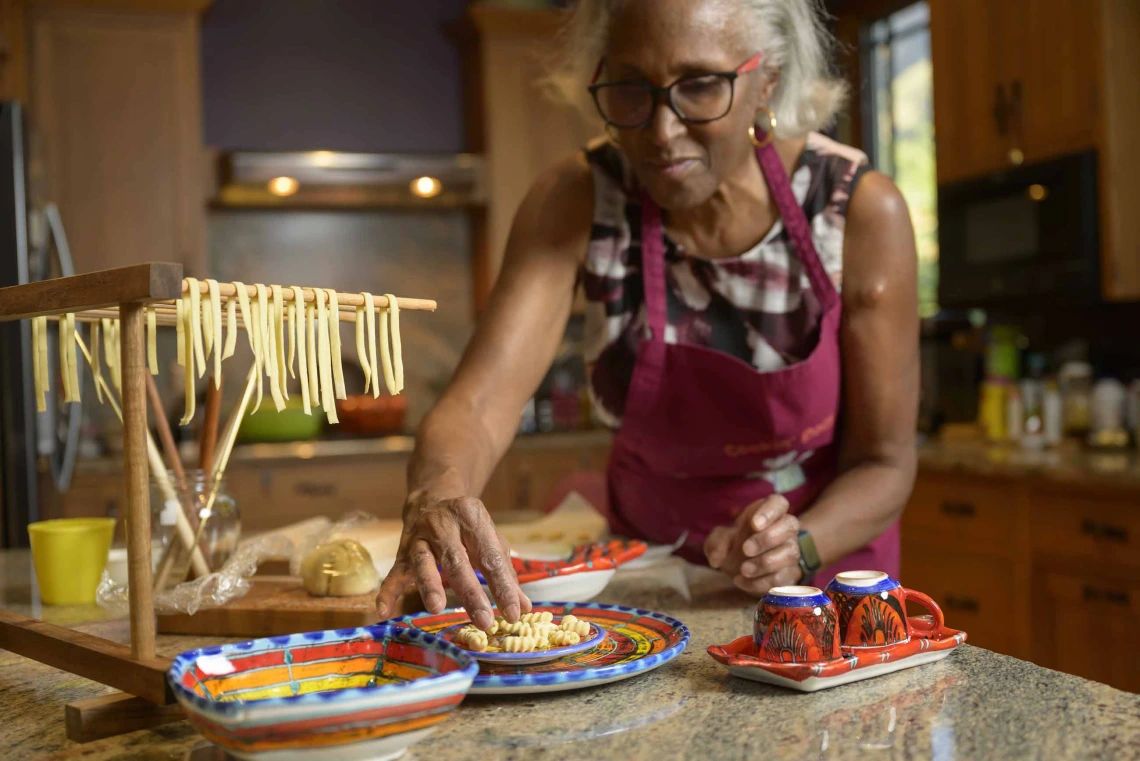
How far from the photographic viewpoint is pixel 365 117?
4613 mm

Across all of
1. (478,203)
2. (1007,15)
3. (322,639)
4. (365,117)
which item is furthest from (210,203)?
(322,639)

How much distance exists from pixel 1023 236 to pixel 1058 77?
0.46m

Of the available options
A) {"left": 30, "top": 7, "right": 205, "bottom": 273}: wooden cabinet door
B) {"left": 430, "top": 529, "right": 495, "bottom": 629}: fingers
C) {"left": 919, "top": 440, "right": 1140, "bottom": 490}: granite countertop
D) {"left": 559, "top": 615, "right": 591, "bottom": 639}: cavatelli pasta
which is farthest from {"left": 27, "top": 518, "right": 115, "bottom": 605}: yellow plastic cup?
{"left": 30, "top": 7, "right": 205, "bottom": 273}: wooden cabinet door

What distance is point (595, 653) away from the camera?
98cm

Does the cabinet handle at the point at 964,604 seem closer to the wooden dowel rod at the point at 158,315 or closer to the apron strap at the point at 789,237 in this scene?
the apron strap at the point at 789,237

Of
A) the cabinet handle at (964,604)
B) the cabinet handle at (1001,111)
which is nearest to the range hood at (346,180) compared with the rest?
the cabinet handle at (1001,111)

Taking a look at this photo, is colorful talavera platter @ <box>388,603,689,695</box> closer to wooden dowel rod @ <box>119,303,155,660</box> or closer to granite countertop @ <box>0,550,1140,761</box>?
granite countertop @ <box>0,550,1140,761</box>

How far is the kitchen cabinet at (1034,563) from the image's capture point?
254cm

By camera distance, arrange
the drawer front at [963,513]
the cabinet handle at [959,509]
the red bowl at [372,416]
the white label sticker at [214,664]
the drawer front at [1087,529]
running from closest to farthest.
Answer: the white label sticker at [214,664], the drawer front at [1087,529], the drawer front at [963,513], the cabinet handle at [959,509], the red bowl at [372,416]

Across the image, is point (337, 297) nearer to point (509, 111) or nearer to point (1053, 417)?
point (1053, 417)

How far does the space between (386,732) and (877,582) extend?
0.48 m

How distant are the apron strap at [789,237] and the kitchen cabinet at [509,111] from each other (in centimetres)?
282

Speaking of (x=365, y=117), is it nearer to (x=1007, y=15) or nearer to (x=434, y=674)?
(x=1007, y=15)

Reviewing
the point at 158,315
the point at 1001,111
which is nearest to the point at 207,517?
the point at 158,315
